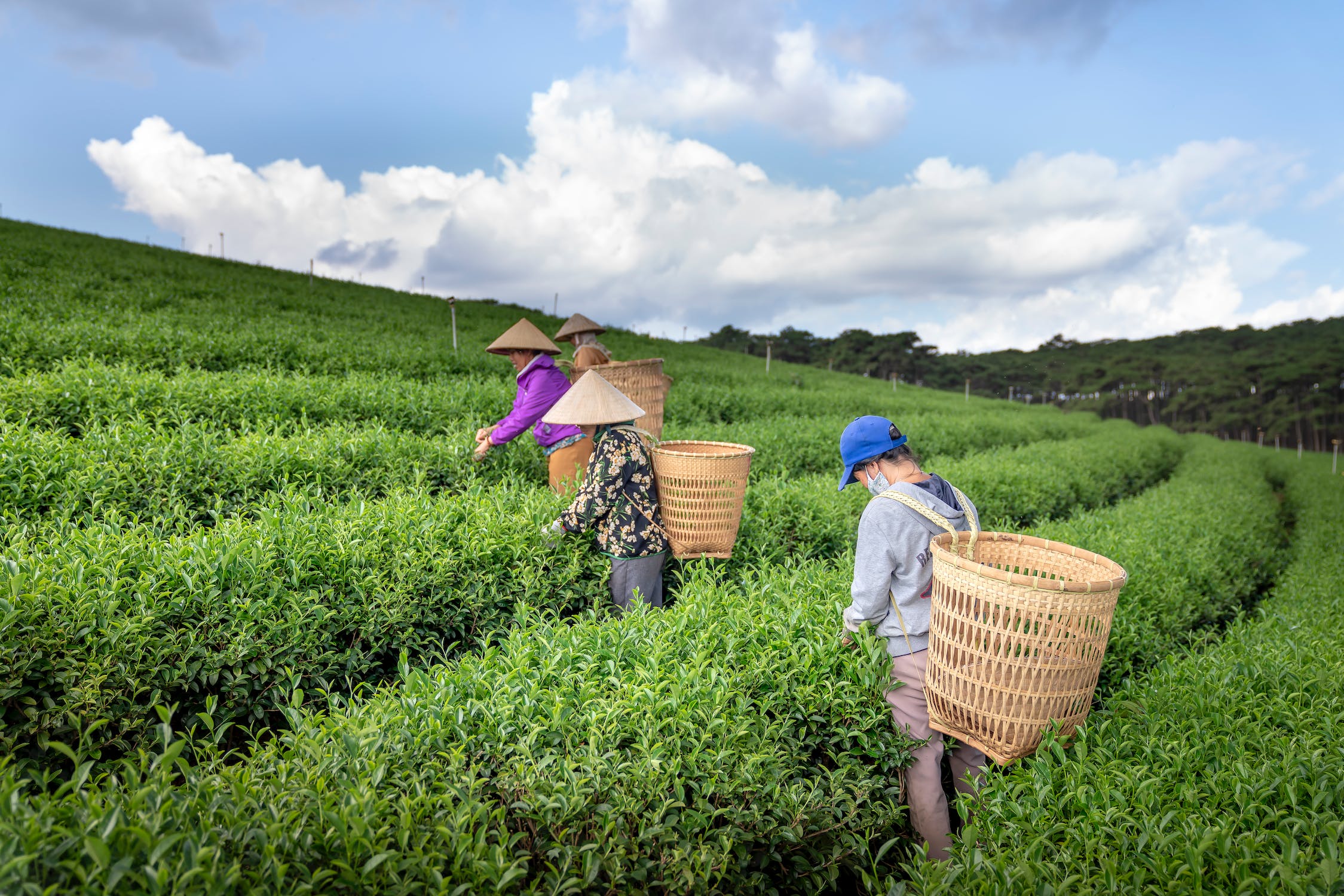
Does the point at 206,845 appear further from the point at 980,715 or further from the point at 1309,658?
the point at 1309,658

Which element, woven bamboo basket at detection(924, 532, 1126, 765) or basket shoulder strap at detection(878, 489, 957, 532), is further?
basket shoulder strap at detection(878, 489, 957, 532)

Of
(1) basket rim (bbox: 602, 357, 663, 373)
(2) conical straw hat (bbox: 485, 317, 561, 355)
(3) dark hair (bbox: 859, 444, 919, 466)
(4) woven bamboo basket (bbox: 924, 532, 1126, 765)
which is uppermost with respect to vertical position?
(2) conical straw hat (bbox: 485, 317, 561, 355)

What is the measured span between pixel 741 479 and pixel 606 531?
2.96 ft

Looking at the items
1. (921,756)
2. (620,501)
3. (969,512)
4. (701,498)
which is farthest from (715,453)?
(921,756)

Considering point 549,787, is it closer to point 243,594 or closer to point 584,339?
point 243,594

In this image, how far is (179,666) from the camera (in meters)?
3.17

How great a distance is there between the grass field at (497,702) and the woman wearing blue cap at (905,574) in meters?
0.16

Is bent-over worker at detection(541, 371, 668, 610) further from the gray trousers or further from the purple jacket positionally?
the purple jacket

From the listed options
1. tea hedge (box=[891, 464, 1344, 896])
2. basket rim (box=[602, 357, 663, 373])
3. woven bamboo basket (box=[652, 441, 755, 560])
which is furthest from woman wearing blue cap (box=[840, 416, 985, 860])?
basket rim (box=[602, 357, 663, 373])

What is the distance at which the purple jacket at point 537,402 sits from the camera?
539 centimetres

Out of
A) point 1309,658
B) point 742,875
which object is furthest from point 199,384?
point 1309,658

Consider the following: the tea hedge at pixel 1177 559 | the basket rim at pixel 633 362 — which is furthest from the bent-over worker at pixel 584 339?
the tea hedge at pixel 1177 559

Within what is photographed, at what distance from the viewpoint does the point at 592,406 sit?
4168mm

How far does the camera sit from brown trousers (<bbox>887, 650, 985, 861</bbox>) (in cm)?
294
